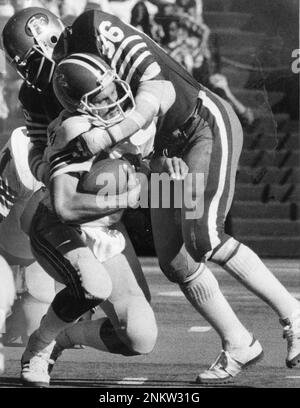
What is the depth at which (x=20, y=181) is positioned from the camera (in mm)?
6566

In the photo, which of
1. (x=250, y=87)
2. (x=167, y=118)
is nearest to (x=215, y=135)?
(x=167, y=118)

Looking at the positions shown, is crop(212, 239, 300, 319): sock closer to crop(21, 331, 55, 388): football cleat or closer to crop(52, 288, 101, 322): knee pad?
crop(52, 288, 101, 322): knee pad

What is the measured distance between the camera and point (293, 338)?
20.2 feet

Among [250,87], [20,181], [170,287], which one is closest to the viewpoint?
[20,181]

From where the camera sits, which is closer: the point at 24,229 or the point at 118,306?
the point at 118,306

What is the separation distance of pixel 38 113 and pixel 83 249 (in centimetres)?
69

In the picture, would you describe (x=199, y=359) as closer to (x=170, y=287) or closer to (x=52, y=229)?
(x=52, y=229)

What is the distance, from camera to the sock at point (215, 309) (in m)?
6.17

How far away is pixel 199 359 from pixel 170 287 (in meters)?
2.67

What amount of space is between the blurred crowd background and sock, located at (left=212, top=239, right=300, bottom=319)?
4658 mm

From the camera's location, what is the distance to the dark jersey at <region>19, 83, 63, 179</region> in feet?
20.2

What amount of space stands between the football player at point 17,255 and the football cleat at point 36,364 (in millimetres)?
556
